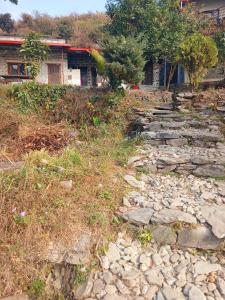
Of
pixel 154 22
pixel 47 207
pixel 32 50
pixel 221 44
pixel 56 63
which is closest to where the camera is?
pixel 47 207

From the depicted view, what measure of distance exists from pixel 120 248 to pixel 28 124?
4170 millimetres

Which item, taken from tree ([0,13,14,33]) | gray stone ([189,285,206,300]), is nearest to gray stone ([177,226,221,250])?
gray stone ([189,285,206,300])

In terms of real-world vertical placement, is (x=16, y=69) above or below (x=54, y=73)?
above

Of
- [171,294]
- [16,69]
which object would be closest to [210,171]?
[171,294]

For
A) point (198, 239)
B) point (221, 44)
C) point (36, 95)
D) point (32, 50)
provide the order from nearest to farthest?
point (198, 239) < point (36, 95) < point (32, 50) < point (221, 44)

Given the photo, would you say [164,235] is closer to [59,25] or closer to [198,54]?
Result: [198,54]

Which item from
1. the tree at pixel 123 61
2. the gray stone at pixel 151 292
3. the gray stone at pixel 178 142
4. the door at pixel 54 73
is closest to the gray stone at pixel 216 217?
the gray stone at pixel 151 292

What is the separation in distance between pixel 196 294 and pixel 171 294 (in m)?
0.23

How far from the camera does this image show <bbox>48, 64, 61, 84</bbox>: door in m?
15.6

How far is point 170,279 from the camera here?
2955 mm

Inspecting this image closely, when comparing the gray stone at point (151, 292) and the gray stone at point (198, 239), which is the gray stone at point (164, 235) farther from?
the gray stone at point (151, 292)

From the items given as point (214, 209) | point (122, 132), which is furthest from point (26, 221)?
point (122, 132)

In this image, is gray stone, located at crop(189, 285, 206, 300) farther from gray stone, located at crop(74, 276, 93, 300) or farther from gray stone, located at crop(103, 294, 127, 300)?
gray stone, located at crop(74, 276, 93, 300)

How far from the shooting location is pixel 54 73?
1570 centimetres
